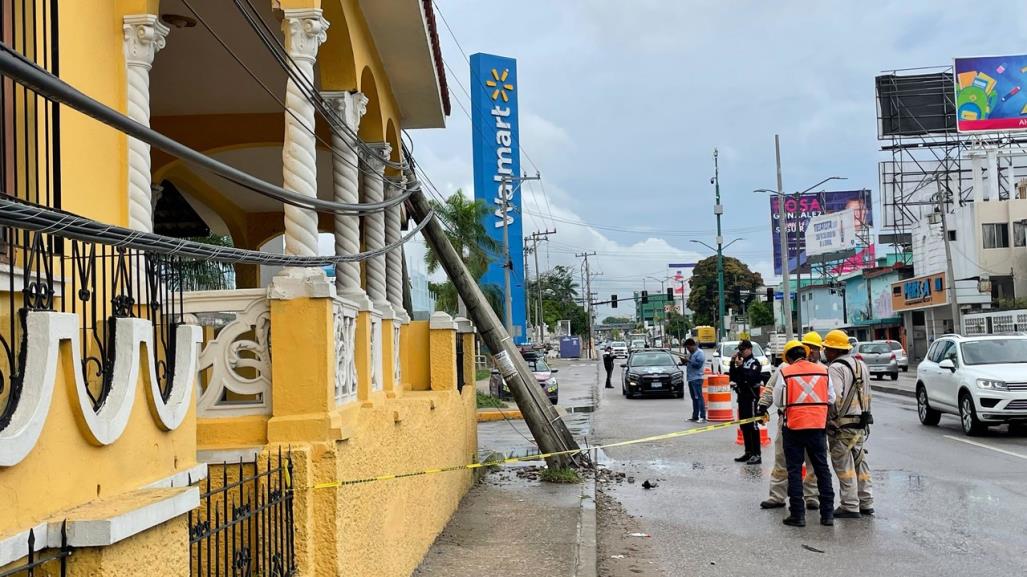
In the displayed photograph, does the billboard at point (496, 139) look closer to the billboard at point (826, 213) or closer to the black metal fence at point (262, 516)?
the billboard at point (826, 213)

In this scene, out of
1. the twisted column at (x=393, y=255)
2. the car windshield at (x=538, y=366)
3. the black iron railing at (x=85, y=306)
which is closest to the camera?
the black iron railing at (x=85, y=306)

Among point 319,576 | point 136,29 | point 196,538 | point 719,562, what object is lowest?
point 719,562

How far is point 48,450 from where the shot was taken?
260 centimetres

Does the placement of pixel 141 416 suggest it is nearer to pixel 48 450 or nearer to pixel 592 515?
pixel 48 450

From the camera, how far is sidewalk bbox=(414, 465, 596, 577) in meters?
7.35

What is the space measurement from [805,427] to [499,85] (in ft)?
152

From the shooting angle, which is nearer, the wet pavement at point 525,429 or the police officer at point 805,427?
the police officer at point 805,427

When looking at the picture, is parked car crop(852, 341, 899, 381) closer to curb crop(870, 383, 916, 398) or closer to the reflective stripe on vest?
curb crop(870, 383, 916, 398)

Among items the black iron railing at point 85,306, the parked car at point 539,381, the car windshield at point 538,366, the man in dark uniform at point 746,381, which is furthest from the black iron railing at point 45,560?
the car windshield at point 538,366

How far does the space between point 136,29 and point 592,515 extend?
20.5 feet

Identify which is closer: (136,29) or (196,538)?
(196,538)

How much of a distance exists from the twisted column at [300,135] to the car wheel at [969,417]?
12.5 m

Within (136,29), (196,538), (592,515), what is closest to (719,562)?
(592,515)

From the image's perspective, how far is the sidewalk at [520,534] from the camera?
7.35 m
